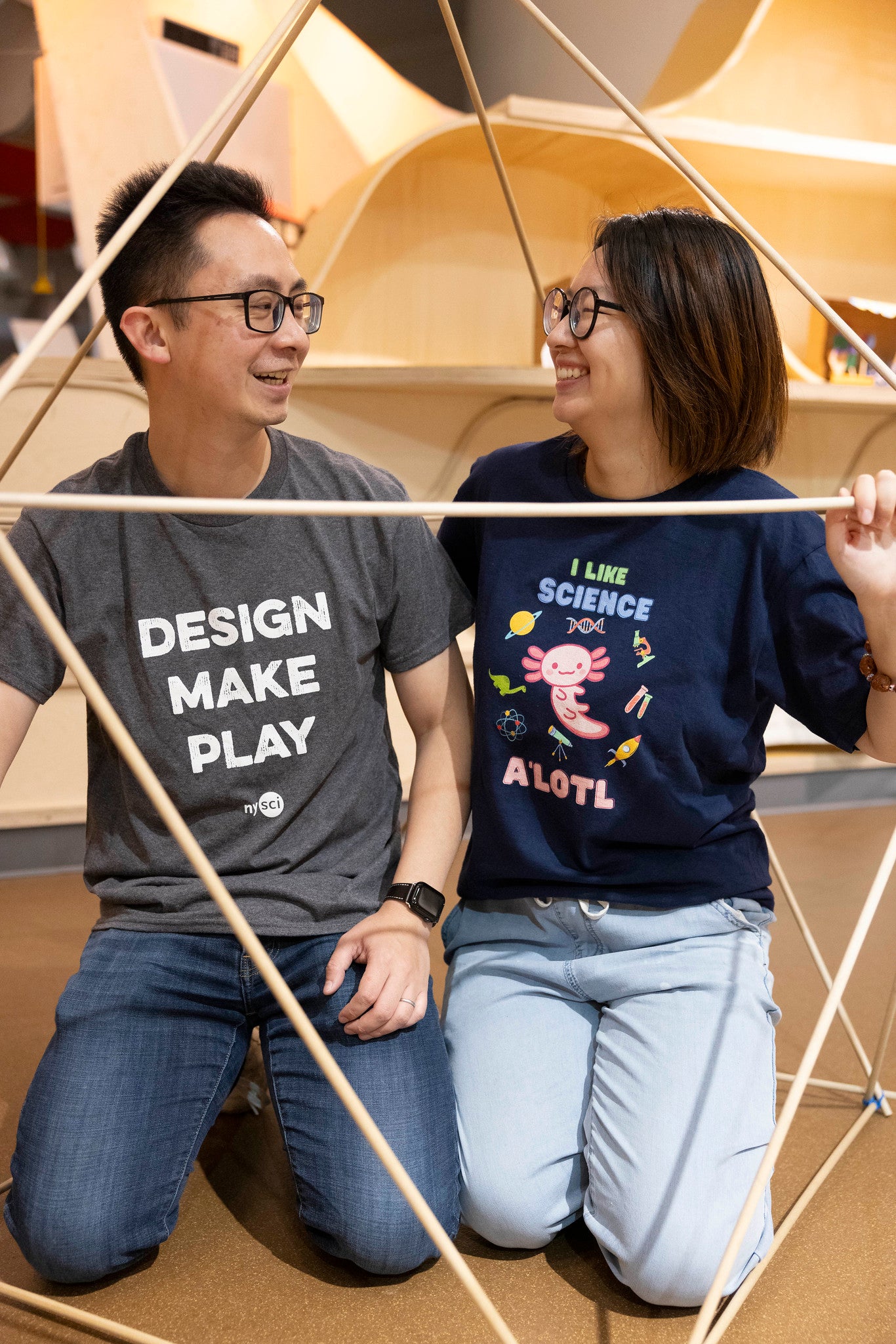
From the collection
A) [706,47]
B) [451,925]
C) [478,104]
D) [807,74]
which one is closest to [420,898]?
[451,925]

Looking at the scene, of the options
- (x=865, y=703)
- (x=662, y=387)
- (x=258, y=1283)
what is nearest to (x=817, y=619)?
(x=865, y=703)

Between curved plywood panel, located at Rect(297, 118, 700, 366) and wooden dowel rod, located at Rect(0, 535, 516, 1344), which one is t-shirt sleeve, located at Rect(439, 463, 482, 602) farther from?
curved plywood panel, located at Rect(297, 118, 700, 366)

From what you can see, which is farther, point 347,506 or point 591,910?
point 591,910

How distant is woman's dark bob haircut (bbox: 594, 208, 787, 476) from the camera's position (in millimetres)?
1165

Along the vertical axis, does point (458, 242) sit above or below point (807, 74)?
below

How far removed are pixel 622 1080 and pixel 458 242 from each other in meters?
2.33

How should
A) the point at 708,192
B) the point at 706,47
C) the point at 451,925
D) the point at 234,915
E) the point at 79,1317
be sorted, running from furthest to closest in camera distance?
the point at 706,47 < the point at 451,925 < the point at 708,192 < the point at 79,1317 < the point at 234,915

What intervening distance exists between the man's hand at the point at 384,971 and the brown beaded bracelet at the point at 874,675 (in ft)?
1.89

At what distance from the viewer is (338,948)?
1.20 meters

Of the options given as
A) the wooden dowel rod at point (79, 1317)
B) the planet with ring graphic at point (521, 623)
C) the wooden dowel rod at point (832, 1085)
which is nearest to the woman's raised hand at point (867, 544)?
the planet with ring graphic at point (521, 623)

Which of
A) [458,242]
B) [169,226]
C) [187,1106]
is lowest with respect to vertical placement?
[187,1106]

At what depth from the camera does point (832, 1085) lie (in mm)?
1555

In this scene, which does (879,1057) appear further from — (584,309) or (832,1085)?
(584,309)

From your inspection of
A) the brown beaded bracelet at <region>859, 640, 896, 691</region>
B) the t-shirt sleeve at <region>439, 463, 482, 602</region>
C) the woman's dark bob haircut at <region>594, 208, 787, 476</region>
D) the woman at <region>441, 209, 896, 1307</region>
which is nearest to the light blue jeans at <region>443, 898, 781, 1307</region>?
the woman at <region>441, 209, 896, 1307</region>
